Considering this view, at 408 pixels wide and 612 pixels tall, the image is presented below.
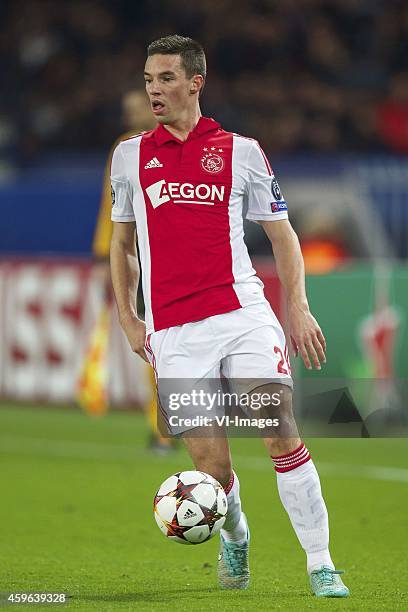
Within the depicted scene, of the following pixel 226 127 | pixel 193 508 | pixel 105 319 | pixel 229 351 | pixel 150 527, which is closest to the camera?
pixel 193 508

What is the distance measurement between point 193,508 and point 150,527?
7.82 ft

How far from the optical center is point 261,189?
17.7 feet

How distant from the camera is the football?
518 cm

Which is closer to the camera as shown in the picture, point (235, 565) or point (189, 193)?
point (189, 193)

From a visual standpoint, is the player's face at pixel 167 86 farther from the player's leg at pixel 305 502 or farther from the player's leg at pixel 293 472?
the player's leg at pixel 305 502

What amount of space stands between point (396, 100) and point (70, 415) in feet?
25.9

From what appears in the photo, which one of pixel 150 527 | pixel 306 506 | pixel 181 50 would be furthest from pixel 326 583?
pixel 150 527

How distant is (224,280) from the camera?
17.6 feet

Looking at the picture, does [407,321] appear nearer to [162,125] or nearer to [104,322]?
[104,322]

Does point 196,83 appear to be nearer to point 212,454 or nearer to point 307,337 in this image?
point 307,337

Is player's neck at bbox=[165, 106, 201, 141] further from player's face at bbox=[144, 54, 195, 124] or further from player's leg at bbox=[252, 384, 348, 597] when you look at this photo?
player's leg at bbox=[252, 384, 348, 597]

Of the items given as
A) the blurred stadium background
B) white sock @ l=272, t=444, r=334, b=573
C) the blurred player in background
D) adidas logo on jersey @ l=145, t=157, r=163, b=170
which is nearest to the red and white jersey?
adidas logo on jersey @ l=145, t=157, r=163, b=170

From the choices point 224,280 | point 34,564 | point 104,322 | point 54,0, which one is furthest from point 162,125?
point 54,0

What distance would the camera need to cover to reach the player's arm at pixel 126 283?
5.60 m
